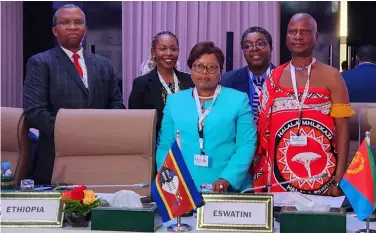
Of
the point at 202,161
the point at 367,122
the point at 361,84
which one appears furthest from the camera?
the point at 361,84

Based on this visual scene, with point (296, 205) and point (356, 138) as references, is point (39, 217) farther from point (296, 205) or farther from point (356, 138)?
point (356, 138)

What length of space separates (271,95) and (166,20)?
277 centimetres

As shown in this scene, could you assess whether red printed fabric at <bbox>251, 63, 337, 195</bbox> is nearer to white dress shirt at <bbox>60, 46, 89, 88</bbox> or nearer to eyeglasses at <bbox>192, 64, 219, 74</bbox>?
eyeglasses at <bbox>192, 64, 219, 74</bbox>

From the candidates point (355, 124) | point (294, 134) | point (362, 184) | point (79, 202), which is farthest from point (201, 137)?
point (355, 124)

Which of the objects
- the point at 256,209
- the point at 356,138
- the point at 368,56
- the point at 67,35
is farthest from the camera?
the point at 368,56

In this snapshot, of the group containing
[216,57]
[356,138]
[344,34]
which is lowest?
[356,138]

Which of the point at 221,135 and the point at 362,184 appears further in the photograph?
the point at 221,135

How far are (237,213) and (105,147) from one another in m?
0.95

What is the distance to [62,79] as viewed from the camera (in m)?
2.86

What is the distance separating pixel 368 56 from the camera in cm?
409

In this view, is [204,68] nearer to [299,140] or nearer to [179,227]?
[299,140]

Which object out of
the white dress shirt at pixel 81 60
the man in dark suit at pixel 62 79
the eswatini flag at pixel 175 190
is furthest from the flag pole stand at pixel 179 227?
the white dress shirt at pixel 81 60

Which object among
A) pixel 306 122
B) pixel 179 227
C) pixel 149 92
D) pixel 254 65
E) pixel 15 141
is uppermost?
pixel 254 65

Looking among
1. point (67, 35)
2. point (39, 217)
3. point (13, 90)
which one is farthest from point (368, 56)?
point (13, 90)
